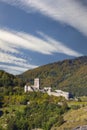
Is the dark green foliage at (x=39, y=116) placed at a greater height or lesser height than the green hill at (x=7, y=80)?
lesser

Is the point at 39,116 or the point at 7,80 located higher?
the point at 7,80

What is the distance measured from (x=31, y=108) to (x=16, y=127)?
1227cm

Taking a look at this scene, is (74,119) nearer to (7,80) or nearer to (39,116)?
(39,116)

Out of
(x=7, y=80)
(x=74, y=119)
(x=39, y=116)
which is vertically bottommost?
(x=74, y=119)

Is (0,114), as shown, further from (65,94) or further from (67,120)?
(65,94)

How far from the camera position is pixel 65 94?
171 metres

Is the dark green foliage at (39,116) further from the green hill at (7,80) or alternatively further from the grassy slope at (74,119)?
the green hill at (7,80)

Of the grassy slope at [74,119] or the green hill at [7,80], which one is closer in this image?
the grassy slope at [74,119]

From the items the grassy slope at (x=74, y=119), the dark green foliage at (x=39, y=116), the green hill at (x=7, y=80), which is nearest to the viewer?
the grassy slope at (x=74, y=119)

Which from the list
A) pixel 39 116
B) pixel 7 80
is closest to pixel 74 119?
pixel 39 116

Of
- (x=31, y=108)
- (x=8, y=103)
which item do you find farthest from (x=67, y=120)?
(x=8, y=103)

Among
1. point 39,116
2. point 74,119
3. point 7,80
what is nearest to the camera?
point 74,119

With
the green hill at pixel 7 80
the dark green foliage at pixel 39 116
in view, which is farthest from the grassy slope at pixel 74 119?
the green hill at pixel 7 80

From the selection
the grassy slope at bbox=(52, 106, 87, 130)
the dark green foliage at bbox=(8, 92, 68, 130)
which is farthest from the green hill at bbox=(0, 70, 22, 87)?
the grassy slope at bbox=(52, 106, 87, 130)
